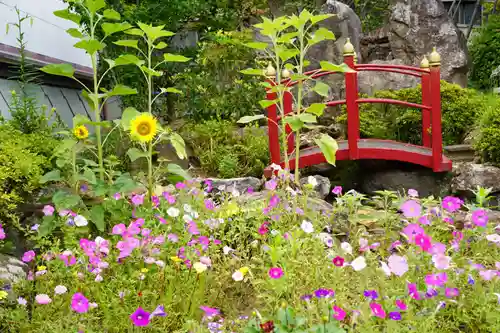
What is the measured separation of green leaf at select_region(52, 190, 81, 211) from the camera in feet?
12.4

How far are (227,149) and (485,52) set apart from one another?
34.1ft

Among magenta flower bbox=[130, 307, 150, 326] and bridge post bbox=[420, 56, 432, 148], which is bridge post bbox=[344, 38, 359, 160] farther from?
magenta flower bbox=[130, 307, 150, 326]

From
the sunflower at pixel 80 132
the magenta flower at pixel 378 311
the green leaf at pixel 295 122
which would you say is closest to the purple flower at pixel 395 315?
the magenta flower at pixel 378 311

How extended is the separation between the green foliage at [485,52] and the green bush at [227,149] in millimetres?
9080

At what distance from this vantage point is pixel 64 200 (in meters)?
3.83

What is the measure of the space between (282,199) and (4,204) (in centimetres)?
190

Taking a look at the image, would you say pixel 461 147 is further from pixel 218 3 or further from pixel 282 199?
pixel 282 199

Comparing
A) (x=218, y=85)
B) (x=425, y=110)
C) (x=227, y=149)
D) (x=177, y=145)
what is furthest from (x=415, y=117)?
(x=177, y=145)

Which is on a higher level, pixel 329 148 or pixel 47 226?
pixel 329 148

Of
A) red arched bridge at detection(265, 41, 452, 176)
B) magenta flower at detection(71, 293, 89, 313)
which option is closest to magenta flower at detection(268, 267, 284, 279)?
magenta flower at detection(71, 293, 89, 313)

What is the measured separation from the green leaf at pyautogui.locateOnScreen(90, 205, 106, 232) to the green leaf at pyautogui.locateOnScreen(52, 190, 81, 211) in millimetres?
137

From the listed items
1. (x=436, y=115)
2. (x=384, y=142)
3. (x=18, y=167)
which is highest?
(x=18, y=167)

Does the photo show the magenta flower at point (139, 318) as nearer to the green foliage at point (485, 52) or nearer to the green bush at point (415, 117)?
the green bush at point (415, 117)

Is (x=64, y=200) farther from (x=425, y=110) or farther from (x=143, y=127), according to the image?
(x=425, y=110)
